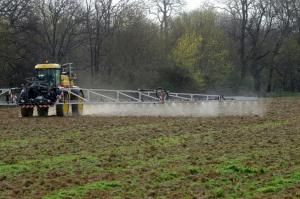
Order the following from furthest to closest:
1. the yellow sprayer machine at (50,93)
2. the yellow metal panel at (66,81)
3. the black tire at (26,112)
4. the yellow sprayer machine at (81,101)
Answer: the yellow metal panel at (66,81)
the black tire at (26,112)
the yellow sprayer machine at (81,101)
the yellow sprayer machine at (50,93)

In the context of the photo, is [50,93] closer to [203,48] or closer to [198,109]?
[198,109]

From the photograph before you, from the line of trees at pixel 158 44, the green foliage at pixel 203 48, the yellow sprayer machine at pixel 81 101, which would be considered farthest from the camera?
the green foliage at pixel 203 48

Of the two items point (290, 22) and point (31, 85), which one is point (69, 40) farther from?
point (31, 85)

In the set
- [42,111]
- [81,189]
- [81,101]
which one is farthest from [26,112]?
[81,189]

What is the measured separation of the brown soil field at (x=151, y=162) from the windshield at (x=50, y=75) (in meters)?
8.25

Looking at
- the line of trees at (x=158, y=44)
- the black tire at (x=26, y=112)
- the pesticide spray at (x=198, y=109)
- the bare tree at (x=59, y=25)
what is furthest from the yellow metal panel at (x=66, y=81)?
the bare tree at (x=59, y=25)

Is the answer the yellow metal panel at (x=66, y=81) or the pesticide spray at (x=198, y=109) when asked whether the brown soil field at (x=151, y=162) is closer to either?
the pesticide spray at (x=198, y=109)

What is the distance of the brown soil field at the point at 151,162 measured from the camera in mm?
9695

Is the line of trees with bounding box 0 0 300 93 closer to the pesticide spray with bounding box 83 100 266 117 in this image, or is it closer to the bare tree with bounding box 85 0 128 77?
the bare tree with bounding box 85 0 128 77

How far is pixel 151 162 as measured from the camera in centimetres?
1251

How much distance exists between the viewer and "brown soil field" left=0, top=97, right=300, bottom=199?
9.70m

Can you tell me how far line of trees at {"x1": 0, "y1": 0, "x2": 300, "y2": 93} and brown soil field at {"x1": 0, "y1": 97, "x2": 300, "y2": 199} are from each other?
1254 inches

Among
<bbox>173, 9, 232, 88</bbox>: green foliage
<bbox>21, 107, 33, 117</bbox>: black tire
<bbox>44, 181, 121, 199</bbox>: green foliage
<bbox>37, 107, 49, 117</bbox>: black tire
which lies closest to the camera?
<bbox>44, 181, 121, 199</bbox>: green foliage

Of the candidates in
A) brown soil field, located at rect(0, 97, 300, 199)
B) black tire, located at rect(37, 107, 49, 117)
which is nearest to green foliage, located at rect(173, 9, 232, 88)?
black tire, located at rect(37, 107, 49, 117)
